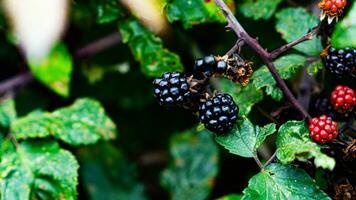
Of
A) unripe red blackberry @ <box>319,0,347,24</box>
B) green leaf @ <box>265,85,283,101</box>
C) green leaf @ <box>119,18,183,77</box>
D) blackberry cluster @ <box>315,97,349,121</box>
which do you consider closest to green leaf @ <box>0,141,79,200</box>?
green leaf @ <box>119,18,183,77</box>

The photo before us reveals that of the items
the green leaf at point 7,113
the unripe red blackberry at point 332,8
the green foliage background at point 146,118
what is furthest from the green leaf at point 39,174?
the unripe red blackberry at point 332,8

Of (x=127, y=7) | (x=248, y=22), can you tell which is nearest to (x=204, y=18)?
(x=127, y=7)

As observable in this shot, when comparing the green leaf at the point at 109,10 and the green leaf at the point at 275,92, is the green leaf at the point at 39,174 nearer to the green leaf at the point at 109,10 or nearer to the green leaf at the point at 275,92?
the green leaf at the point at 109,10

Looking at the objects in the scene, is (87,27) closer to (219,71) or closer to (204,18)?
(204,18)

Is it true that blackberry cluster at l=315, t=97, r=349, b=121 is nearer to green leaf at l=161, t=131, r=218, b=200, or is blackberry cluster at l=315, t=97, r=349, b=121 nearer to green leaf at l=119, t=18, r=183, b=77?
green leaf at l=119, t=18, r=183, b=77

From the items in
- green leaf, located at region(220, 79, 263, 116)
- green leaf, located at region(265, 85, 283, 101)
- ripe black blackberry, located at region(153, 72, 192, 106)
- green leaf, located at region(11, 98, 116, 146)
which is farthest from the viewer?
green leaf, located at region(11, 98, 116, 146)

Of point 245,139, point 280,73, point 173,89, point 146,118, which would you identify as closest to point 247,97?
point 280,73
